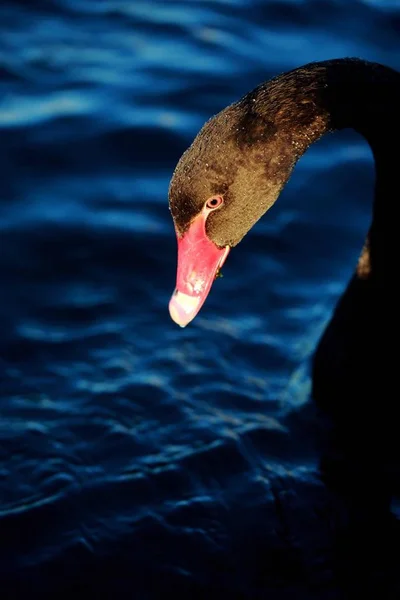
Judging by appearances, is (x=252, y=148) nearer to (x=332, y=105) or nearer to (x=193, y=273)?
(x=332, y=105)

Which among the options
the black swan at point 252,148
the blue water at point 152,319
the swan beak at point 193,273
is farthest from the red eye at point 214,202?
the blue water at point 152,319

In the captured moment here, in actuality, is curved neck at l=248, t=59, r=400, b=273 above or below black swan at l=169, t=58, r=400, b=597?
above

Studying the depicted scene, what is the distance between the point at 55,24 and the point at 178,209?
385 centimetres

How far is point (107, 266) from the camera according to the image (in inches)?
203

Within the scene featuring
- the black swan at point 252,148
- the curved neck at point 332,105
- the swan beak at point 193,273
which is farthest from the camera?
the swan beak at point 193,273

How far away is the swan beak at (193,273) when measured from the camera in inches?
143

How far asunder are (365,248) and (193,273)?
1.03m

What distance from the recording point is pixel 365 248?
174 inches

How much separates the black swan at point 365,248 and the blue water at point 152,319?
0.38 ft

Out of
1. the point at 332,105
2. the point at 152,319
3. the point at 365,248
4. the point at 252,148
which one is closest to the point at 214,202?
the point at 252,148

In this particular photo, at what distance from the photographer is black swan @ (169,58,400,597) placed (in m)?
3.41

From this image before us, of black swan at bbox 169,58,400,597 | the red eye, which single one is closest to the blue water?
black swan at bbox 169,58,400,597

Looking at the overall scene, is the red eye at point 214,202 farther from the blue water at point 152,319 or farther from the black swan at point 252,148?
the blue water at point 152,319

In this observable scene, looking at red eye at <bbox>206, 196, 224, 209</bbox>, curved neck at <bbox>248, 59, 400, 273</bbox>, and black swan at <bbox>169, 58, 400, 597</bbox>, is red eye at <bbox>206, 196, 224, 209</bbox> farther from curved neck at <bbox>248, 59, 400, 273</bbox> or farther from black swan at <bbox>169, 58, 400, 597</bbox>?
curved neck at <bbox>248, 59, 400, 273</bbox>
